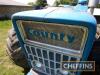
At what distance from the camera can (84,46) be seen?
1930 mm

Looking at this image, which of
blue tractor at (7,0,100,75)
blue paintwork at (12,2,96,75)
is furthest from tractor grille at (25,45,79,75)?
blue paintwork at (12,2,96,75)

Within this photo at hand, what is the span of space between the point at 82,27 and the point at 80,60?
0.43m

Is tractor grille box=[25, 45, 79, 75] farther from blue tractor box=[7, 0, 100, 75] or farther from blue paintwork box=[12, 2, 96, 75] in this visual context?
blue paintwork box=[12, 2, 96, 75]

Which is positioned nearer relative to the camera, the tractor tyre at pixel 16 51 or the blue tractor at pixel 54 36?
the blue tractor at pixel 54 36

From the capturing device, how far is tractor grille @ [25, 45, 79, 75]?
2.15 meters

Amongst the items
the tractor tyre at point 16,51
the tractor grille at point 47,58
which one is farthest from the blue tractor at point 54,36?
the tractor tyre at point 16,51

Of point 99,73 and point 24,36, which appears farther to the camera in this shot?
point 99,73

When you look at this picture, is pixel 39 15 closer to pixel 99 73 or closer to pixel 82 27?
pixel 82 27

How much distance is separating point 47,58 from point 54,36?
1.16 ft

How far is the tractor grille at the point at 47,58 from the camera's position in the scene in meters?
2.15

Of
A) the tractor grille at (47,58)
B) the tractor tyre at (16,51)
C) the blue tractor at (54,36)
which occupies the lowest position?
the tractor tyre at (16,51)

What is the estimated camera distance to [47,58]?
2270mm

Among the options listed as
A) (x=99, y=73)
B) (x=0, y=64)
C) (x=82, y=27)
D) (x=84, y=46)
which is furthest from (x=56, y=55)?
(x=0, y=64)

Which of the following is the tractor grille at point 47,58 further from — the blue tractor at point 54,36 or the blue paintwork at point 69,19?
the blue paintwork at point 69,19
